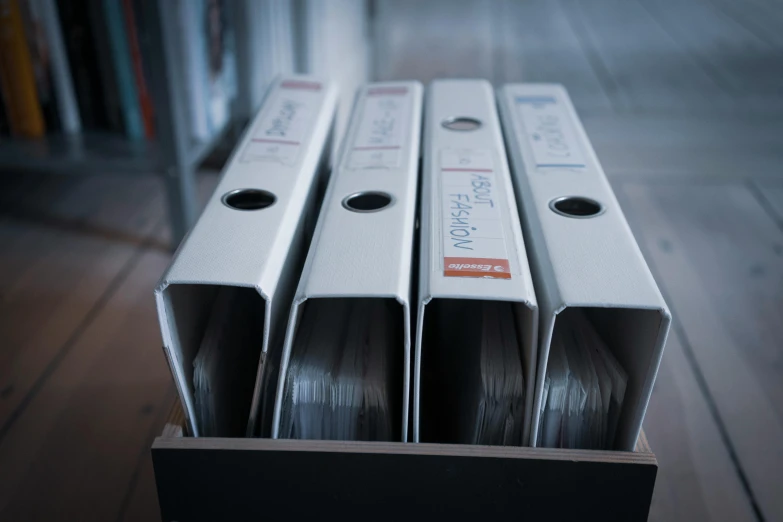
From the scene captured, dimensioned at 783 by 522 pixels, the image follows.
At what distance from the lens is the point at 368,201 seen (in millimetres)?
621

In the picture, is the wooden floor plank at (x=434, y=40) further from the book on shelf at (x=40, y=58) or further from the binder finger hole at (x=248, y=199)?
the binder finger hole at (x=248, y=199)

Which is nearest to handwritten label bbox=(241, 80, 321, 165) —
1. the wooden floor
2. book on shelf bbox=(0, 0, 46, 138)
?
the wooden floor

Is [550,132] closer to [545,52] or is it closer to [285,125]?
[285,125]

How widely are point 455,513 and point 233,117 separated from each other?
1.24 meters

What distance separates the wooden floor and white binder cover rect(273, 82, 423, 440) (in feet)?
1.49

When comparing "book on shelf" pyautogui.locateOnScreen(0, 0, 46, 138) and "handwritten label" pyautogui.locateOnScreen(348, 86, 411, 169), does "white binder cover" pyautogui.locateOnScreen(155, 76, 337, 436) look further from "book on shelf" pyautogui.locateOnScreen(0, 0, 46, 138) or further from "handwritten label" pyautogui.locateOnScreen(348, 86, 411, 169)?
"book on shelf" pyautogui.locateOnScreen(0, 0, 46, 138)

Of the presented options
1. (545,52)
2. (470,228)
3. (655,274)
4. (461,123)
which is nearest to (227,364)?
(470,228)

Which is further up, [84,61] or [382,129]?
[382,129]

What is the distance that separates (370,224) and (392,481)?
0.58ft

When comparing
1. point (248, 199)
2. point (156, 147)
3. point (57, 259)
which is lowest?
point (57, 259)

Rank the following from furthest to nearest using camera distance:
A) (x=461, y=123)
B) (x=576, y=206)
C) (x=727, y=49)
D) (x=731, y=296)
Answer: (x=727, y=49), (x=731, y=296), (x=461, y=123), (x=576, y=206)

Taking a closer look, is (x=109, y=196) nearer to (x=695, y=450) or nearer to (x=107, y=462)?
(x=107, y=462)

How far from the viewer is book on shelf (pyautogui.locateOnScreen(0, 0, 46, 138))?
1318mm

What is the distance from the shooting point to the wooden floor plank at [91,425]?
2.75ft
